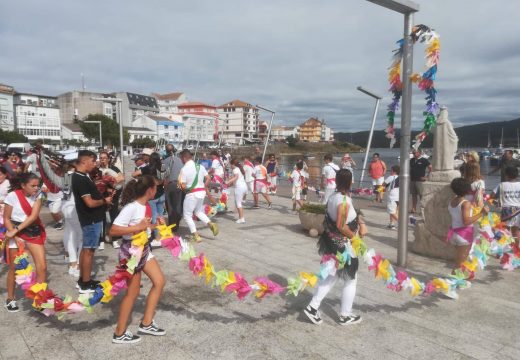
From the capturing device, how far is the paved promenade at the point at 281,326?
11.7 ft

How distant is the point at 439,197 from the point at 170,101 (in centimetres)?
15362

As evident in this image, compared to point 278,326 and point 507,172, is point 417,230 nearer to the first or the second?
point 507,172

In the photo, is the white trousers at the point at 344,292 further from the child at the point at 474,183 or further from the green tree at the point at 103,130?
the green tree at the point at 103,130

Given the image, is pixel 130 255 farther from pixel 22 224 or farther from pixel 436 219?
pixel 436 219

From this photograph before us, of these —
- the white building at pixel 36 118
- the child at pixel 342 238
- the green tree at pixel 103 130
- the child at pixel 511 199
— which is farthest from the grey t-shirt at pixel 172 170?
the white building at pixel 36 118

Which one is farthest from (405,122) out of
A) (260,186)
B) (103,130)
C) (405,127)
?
(103,130)

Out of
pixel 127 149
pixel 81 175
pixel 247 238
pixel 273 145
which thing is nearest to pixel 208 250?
pixel 247 238

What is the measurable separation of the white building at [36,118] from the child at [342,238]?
10520 centimetres

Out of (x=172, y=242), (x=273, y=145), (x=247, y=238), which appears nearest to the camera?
(x=172, y=242)

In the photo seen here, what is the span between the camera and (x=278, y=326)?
4125 mm

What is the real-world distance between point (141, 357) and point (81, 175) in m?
2.42

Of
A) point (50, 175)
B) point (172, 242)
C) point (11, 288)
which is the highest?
point (50, 175)

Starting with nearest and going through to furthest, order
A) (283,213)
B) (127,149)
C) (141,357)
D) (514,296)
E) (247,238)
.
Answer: (141,357), (514,296), (247,238), (283,213), (127,149)

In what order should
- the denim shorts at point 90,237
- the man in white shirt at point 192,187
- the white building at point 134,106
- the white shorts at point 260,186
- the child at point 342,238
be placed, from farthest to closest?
the white building at point 134,106 → the white shorts at point 260,186 → the man in white shirt at point 192,187 → the denim shorts at point 90,237 → the child at point 342,238
